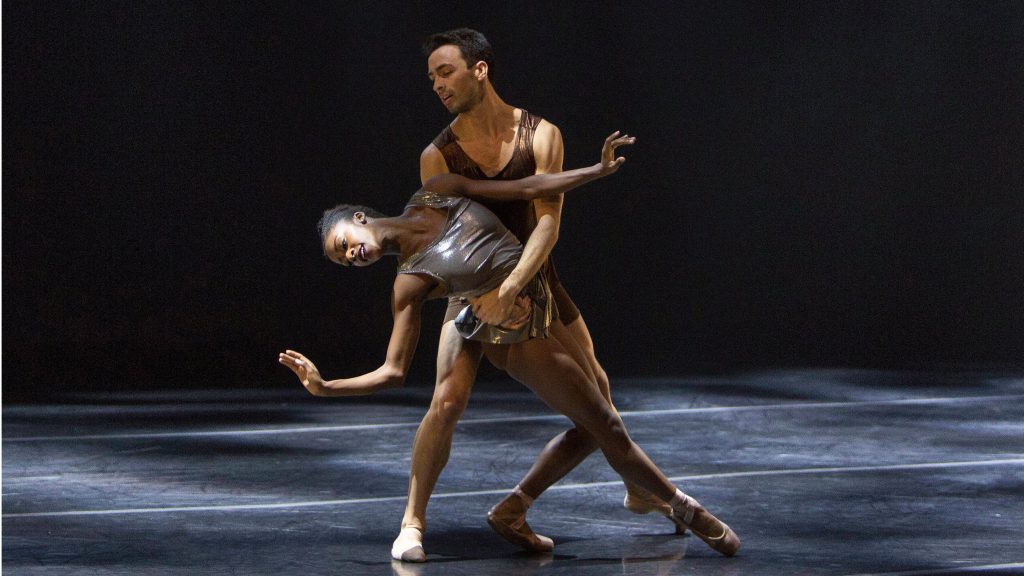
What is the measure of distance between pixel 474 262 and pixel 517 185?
0.82 ft

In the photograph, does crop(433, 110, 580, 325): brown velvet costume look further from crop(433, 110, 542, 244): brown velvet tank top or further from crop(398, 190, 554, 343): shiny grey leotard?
crop(398, 190, 554, 343): shiny grey leotard

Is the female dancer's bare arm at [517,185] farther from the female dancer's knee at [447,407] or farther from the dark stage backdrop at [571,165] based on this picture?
the dark stage backdrop at [571,165]

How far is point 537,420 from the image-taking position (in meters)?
6.46

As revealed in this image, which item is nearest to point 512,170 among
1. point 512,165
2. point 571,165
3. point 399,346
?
point 512,165

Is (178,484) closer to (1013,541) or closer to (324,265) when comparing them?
(1013,541)

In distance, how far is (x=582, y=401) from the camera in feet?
12.1

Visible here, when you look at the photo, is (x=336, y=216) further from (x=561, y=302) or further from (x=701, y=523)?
(x=701, y=523)

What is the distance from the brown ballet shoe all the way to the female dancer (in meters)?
0.33

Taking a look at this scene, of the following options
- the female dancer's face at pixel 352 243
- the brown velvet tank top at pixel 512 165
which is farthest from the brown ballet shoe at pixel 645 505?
the female dancer's face at pixel 352 243

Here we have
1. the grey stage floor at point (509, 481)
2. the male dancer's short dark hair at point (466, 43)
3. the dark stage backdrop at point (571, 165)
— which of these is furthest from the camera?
the dark stage backdrop at point (571, 165)

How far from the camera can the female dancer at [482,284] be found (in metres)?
3.63

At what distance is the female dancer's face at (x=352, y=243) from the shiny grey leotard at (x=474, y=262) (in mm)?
101

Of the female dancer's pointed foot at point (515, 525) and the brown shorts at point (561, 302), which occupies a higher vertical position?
the brown shorts at point (561, 302)

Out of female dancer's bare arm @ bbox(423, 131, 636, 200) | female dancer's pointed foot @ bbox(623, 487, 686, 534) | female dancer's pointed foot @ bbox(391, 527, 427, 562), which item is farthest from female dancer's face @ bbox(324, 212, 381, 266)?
female dancer's pointed foot @ bbox(623, 487, 686, 534)
